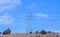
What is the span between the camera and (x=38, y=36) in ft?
99.1

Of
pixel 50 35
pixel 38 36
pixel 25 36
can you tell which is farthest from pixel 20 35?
pixel 50 35

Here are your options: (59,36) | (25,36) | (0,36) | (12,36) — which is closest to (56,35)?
(59,36)

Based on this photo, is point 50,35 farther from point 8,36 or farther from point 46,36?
point 8,36

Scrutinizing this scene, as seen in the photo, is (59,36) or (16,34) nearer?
(59,36)

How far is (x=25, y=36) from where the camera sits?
31.0 m

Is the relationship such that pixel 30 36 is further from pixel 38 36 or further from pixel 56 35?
pixel 56 35

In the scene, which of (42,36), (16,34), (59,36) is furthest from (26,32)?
(59,36)

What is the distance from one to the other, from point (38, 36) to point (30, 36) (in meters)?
1.38

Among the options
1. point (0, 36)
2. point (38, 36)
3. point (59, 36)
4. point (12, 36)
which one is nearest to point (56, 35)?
point (59, 36)

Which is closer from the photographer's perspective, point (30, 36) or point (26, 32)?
point (30, 36)

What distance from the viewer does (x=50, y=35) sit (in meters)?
30.1

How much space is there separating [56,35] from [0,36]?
10.2m

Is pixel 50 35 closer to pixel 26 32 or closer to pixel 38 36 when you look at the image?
pixel 38 36

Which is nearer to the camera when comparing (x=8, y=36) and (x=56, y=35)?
(x=56, y=35)
